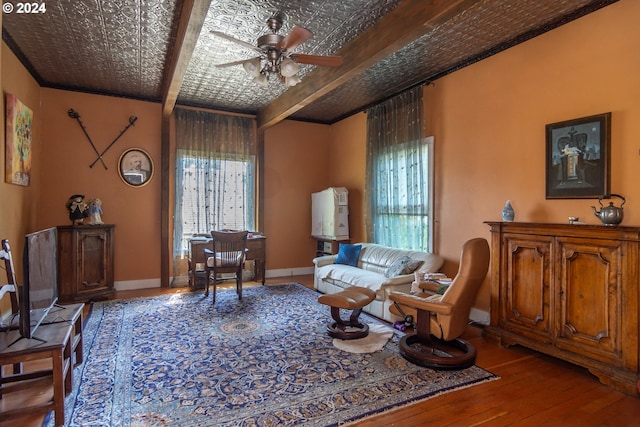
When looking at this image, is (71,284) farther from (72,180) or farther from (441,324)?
(441,324)

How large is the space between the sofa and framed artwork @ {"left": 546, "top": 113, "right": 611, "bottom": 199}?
60.6 inches

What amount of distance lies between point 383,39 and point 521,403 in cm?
303

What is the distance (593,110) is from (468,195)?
1.40 meters

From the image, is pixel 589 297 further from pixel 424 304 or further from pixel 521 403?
pixel 424 304

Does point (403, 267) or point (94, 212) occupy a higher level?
point (94, 212)

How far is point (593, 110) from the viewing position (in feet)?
9.80

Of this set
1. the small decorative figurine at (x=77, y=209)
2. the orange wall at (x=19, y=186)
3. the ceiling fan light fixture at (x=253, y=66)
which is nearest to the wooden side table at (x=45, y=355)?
the orange wall at (x=19, y=186)

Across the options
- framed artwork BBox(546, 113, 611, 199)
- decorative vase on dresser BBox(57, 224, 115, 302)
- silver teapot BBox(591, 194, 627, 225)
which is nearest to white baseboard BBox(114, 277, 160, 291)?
decorative vase on dresser BBox(57, 224, 115, 302)

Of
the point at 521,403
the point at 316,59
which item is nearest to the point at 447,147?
the point at 316,59

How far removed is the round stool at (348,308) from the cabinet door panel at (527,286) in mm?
1274

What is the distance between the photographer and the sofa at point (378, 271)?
3966mm

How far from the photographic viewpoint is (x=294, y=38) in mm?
2857

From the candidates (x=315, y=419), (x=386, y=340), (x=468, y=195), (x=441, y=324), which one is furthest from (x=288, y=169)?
(x=315, y=419)

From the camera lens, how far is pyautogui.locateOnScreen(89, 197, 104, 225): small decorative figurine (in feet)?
16.0
